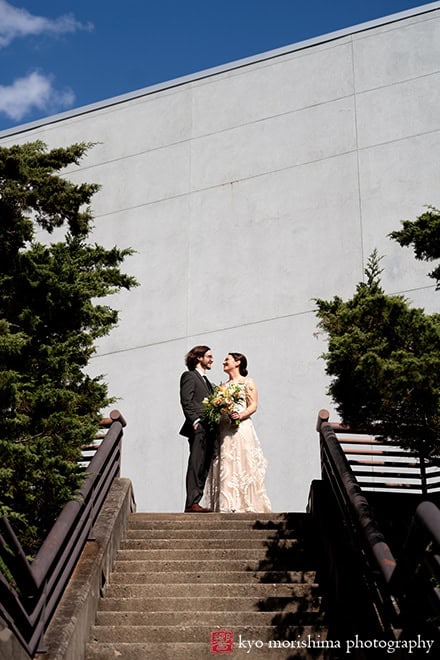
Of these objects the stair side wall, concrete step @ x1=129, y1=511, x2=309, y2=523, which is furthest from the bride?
the stair side wall

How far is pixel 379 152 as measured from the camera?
1381 centimetres

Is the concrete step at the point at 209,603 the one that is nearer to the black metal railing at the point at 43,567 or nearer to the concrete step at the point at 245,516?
the black metal railing at the point at 43,567

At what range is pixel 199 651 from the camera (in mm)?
6020

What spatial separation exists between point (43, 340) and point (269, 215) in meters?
8.15

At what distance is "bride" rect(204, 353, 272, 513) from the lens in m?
9.46

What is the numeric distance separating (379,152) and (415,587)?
10093mm

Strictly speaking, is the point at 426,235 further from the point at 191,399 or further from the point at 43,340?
the point at 191,399

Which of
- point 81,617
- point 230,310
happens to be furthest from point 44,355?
point 230,310

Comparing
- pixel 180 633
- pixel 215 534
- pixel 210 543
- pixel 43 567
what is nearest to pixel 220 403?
pixel 215 534

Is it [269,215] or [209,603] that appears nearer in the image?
[209,603]

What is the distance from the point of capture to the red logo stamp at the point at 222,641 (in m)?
6.04

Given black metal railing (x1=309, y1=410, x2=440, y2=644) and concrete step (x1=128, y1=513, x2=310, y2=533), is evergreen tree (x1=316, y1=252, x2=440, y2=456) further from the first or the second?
concrete step (x1=128, y1=513, x2=310, y2=533)

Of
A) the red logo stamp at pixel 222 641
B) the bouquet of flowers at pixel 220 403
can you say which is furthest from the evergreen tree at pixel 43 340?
the bouquet of flowers at pixel 220 403

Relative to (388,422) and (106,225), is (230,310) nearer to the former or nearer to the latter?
(106,225)
